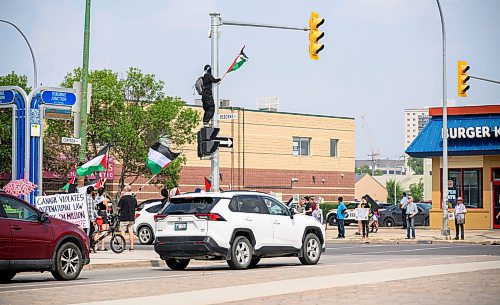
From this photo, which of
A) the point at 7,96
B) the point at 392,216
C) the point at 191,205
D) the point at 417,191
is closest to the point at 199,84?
the point at 191,205

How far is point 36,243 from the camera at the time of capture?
18.0 m

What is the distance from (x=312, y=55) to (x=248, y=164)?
45049 millimetres

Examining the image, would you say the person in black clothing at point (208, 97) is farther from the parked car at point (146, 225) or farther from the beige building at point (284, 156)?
the beige building at point (284, 156)

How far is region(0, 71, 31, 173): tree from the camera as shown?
2162 inches

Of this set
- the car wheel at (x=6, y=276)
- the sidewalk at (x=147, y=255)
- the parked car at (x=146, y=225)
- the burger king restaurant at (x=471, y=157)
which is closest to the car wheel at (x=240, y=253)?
the sidewalk at (x=147, y=255)

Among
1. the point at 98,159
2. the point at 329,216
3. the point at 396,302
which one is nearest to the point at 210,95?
the point at 98,159

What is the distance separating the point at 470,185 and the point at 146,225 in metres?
21.2

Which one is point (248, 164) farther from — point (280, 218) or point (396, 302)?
point (396, 302)

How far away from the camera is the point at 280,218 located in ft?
74.7

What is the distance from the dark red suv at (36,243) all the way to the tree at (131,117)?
3476 cm

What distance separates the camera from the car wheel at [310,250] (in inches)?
914

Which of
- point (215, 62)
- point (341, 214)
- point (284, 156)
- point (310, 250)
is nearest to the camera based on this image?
point (310, 250)

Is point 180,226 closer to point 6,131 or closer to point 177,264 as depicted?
point 177,264

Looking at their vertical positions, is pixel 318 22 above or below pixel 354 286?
above
